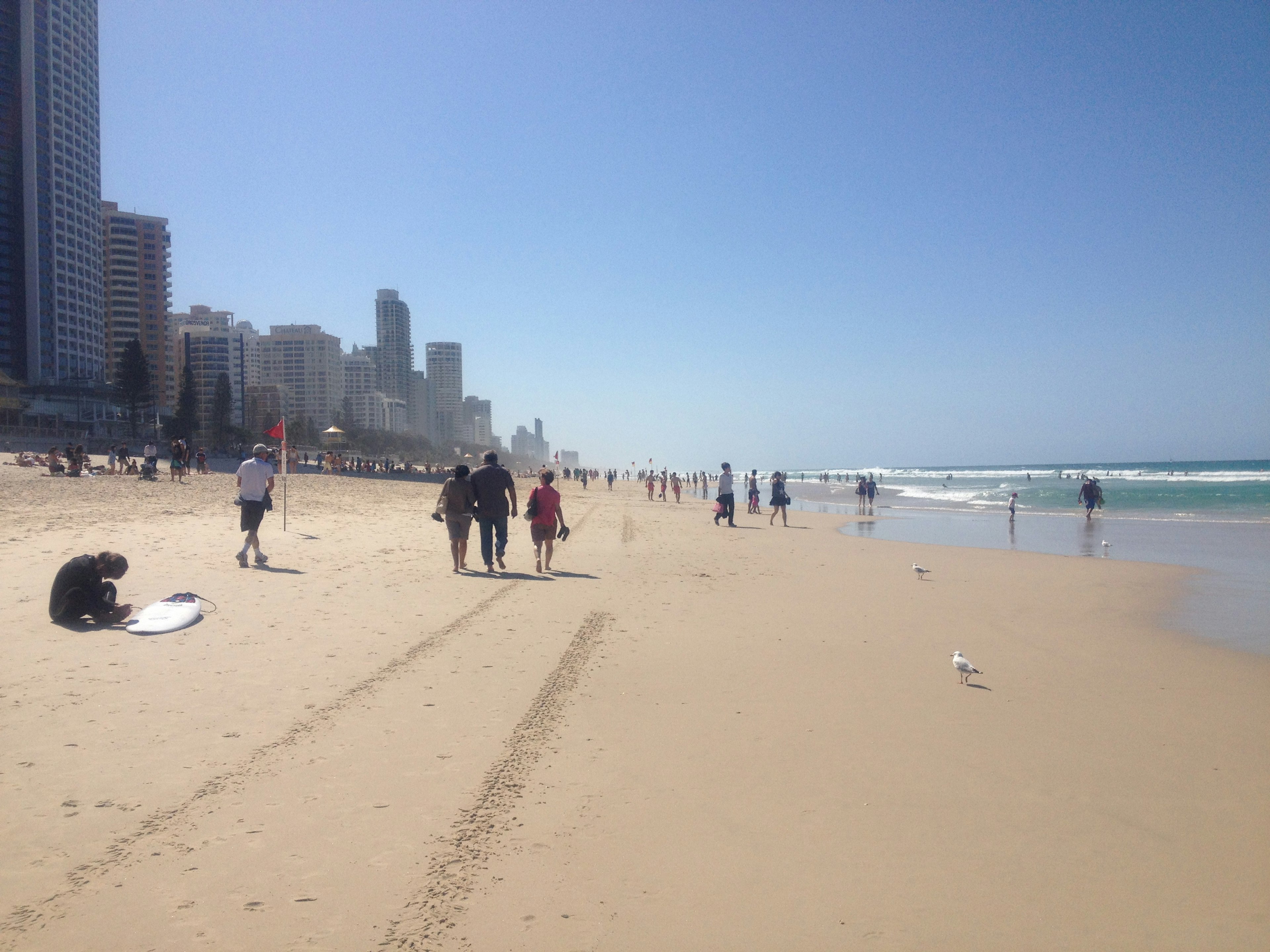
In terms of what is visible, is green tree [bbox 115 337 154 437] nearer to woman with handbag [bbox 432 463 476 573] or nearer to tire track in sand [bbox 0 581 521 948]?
woman with handbag [bbox 432 463 476 573]

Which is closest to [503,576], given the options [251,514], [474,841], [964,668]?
[251,514]

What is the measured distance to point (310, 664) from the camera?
19.7 feet

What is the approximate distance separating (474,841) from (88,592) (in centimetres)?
563

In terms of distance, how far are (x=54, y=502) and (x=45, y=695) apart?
16.5m

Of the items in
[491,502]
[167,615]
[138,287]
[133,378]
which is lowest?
[167,615]

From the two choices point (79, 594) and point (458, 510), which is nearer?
point (79, 594)

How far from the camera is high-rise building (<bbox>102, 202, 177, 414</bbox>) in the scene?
122 metres

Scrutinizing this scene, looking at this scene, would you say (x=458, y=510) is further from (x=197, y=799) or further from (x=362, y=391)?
(x=362, y=391)

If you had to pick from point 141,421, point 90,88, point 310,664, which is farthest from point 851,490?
point 90,88

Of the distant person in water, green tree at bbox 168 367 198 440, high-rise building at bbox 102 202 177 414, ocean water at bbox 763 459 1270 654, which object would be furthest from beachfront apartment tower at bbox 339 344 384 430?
the distant person in water

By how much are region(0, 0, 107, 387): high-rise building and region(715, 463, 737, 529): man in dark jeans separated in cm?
9292

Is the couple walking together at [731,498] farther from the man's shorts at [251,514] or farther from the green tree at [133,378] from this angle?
the green tree at [133,378]

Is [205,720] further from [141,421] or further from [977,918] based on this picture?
[141,421]

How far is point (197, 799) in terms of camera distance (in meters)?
3.63
